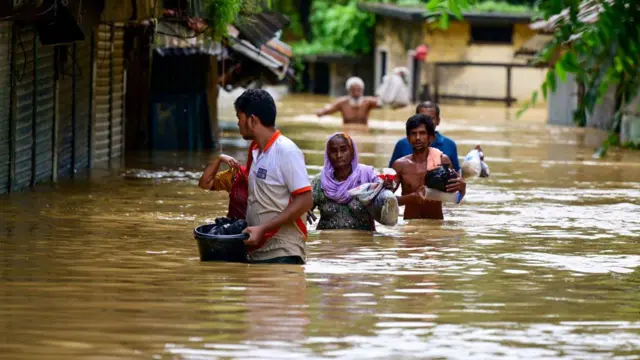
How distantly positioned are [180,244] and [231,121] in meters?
22.0

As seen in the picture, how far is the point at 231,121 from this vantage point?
33.4 m

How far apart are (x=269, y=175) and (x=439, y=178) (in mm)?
3592

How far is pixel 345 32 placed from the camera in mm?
53375

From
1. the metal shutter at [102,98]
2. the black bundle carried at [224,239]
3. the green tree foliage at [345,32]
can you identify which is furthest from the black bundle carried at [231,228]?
the green tree foliage at [345,32]

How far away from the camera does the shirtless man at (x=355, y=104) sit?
28.2 m

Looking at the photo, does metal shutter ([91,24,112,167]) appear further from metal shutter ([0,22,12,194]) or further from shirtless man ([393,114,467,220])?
shirtless man ([393,114,467,220])

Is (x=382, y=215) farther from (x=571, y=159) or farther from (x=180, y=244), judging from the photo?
(x=571, y=159)

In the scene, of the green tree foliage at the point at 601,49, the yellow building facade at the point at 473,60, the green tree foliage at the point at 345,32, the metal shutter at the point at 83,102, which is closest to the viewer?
the green tree foliage at the point at 601,49

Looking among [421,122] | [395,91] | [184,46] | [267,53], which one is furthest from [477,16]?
[421,122]

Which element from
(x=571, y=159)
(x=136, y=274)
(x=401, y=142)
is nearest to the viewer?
(x=136, y=274)

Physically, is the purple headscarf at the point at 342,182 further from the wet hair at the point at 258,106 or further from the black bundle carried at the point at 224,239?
the wet hair at the point at 258,106

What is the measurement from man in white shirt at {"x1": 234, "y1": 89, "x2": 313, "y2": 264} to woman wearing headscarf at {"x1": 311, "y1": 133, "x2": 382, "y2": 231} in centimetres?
245

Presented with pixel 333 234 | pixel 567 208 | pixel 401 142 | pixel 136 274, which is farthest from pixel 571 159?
pixel 136 274

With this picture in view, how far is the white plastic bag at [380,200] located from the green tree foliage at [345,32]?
41444 millimetres
